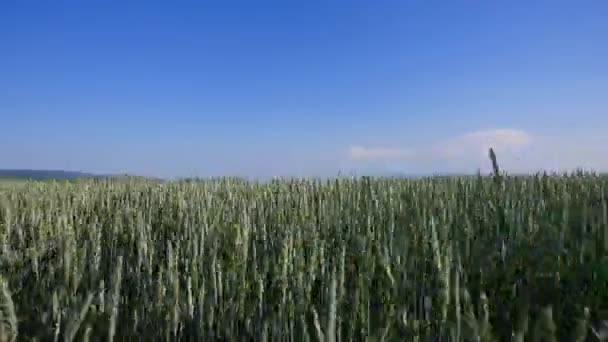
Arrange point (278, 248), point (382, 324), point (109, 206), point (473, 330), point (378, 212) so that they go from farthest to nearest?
point (109, 206) → point (378, 212) → point (278, 248) → point (382, 324) → point (473, 330)

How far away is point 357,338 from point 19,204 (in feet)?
21.8

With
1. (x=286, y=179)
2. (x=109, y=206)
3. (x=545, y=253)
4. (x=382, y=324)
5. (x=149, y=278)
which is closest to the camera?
(x=382, y=324)

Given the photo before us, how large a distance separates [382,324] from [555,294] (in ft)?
3.87

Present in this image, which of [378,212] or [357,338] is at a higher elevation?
[378,212]

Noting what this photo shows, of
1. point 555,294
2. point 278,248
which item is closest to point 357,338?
point 555,294

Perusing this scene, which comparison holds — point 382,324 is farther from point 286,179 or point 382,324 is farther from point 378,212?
point 286,179

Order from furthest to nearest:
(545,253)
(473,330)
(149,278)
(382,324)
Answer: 1. (545,253)
2. (149,278)
3. (382,324)
4. (473,330)

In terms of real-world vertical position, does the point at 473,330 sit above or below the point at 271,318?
above

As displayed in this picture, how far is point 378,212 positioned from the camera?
17.5 ft

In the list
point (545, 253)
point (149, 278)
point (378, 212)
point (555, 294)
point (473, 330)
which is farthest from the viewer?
point (378, 212)

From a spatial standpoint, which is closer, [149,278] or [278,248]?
[149,278]

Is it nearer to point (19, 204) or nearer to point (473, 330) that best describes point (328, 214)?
point (473, 330)

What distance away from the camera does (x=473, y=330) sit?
1789mm

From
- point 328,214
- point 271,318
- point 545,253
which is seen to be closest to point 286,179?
point 328,214
